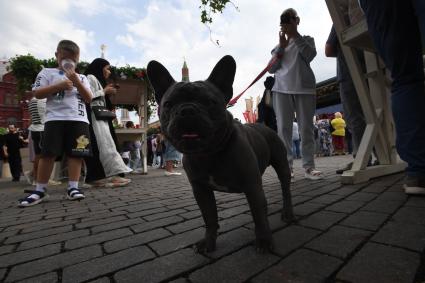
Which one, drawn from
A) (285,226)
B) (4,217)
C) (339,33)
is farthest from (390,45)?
(4,217)

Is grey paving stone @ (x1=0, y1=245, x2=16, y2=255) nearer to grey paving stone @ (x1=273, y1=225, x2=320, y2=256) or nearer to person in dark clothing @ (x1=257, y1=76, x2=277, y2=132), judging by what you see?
grey paving stone @ (x1=273, y1=225, x2=320, y2=256)

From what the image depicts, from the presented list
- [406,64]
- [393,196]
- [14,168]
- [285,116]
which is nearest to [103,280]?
[393,196]

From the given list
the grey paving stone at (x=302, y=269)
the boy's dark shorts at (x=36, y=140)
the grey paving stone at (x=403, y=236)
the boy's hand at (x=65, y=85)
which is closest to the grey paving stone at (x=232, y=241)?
the grey paving stone at (x=302, y=269)

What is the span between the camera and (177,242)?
1728mm

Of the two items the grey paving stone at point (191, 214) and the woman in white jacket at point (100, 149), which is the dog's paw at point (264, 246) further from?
the woman in white jacket at point (100, 149)

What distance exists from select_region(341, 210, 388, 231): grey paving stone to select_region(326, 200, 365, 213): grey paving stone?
121 mm

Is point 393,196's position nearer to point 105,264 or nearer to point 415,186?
point 415,186

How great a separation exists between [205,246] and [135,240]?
571mm

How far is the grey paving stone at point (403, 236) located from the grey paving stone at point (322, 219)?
0.31m

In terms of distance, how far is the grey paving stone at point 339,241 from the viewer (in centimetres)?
138

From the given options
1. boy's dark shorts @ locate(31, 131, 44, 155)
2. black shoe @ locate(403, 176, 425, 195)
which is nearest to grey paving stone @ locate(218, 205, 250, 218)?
black shoe @ locate(403, 176, 425, 195)

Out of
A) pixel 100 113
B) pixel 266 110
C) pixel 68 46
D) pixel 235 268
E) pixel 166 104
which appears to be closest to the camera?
pixel 235 268

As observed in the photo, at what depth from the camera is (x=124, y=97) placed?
410 inches

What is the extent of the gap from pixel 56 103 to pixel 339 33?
12.3 feet
